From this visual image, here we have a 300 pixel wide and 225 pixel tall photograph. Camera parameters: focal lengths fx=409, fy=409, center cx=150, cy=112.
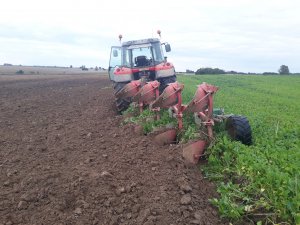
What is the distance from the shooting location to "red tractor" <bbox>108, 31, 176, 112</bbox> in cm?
1120

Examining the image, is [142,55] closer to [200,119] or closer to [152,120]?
[152,120]

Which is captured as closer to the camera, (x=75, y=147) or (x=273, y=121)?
(x=75, y=147)

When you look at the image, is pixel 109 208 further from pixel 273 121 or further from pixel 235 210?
pixel 273 121

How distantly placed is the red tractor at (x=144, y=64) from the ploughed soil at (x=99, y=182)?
3.07m

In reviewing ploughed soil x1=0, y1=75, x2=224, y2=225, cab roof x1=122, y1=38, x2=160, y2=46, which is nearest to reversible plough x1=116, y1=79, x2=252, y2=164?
ploughed soil x1=0, y1=75, x2=224, y2=225

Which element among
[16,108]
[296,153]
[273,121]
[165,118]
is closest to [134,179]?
[296,153]

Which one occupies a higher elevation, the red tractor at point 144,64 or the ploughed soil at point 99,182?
the red tractor at point 144,64

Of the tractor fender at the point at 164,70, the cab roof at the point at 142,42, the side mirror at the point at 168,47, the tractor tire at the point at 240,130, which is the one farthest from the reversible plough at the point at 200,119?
the cab roof at the point at 142,42

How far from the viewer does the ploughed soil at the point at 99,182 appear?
4.24 metres

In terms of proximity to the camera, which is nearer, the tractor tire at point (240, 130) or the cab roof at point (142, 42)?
the tractor tire at point (240, 130)

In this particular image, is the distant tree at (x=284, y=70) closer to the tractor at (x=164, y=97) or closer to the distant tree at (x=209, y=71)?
the distant tree at (x=209, y=71)

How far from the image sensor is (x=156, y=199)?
4.44m

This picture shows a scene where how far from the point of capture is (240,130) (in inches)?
236

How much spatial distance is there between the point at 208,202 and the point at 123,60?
7939 millimetres
